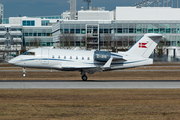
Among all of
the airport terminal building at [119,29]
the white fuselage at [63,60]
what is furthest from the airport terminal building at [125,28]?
the white fuselage at [63,60]

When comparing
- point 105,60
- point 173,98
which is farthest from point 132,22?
point 173,98

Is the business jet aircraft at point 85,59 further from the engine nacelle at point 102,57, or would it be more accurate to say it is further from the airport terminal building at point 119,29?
the airport terminal building at point 119,29

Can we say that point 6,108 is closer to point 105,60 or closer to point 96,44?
point 105,60

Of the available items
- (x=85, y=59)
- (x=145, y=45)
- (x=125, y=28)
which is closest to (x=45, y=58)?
(x=85, y=59)

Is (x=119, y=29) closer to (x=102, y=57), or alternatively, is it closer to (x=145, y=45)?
(x=145, y=45)

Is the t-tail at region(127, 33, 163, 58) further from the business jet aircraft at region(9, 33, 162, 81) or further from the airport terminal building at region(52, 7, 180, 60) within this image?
the airport terminal building at region(52, 7, 180, 60)

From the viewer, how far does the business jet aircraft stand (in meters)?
33.6

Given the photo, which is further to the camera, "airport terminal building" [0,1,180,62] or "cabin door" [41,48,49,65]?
"airport terminal building" [0,1,180,62]

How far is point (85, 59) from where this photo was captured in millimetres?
34531

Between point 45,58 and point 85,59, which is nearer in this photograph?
point 45,58

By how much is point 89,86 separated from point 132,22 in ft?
263

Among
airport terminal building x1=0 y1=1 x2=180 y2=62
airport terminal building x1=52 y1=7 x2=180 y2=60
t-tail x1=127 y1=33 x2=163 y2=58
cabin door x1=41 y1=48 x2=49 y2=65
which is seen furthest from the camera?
airport terminal building x1=52 y1=7 x2=180 y2=60

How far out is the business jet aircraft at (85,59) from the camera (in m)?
33.6

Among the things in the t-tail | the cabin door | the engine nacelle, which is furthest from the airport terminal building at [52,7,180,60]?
the cabin door
